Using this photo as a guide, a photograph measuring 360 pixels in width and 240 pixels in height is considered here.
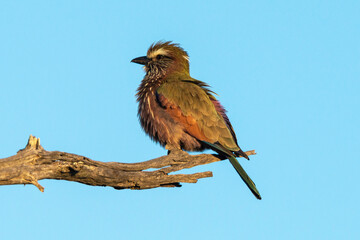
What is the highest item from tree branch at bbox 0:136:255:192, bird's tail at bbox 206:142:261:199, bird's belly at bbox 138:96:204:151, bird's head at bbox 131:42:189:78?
bird's head at bbox 131:42:189:78

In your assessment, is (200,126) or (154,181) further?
(200,126)

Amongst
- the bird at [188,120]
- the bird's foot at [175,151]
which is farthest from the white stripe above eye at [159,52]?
the bird's foot at [175,151]

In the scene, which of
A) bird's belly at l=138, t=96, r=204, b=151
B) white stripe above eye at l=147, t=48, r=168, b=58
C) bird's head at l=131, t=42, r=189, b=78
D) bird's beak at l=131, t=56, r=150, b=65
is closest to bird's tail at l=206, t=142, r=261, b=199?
bird's belly at l=138, t=96, r=204, b=151

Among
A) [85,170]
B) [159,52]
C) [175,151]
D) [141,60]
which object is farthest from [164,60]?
[85,170]

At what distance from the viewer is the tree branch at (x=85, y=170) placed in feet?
20.0

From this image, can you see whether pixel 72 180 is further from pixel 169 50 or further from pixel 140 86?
pixel 169 50

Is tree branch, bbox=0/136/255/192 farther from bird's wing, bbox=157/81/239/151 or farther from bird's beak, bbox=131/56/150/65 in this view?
bird's beak, bbox=131/56/150/65

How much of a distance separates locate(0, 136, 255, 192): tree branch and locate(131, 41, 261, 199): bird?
2.14ft

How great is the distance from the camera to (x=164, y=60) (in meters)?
9.83

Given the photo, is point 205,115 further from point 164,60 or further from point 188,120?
point 164,60

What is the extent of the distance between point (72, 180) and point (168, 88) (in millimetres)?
2807

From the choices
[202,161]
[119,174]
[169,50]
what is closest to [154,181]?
[119,174]

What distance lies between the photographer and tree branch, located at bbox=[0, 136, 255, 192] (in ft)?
20.0

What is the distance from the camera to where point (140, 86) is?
31.3 ft
